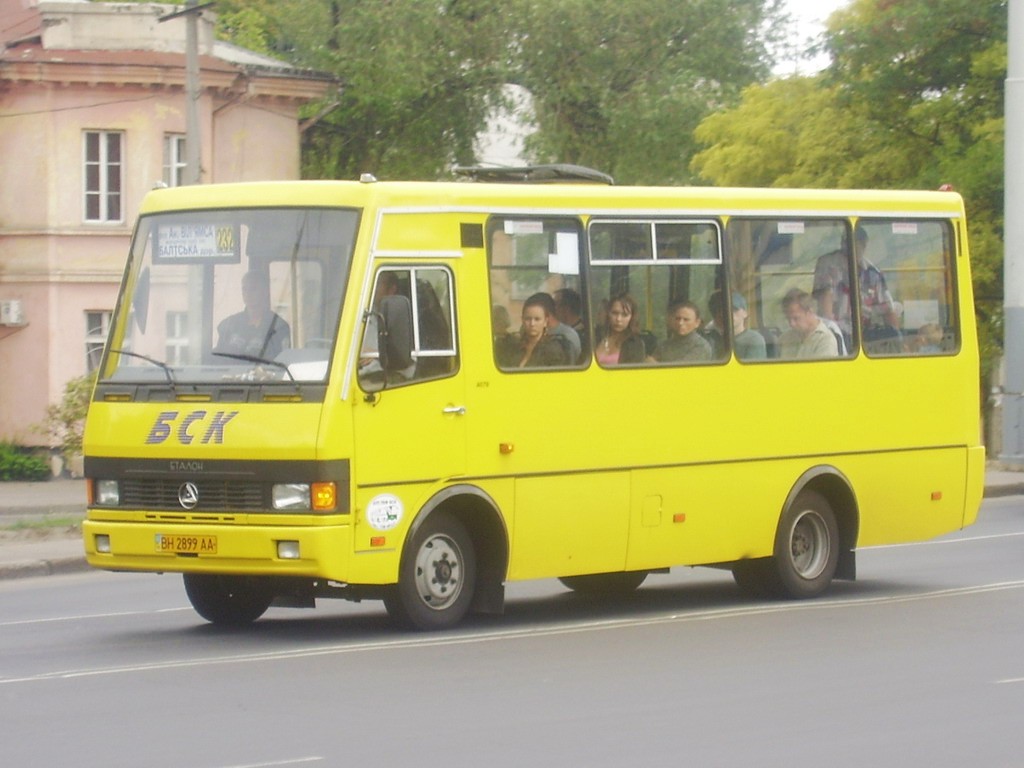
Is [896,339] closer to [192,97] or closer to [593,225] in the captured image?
[593,225]

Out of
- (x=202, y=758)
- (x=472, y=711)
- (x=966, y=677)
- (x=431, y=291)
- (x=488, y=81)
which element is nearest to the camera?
(x=202, y=758)

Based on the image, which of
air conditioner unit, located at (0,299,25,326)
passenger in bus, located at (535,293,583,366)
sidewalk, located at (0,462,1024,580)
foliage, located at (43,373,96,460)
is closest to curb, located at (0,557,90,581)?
sidewalk, located at (0,462,1024,580)

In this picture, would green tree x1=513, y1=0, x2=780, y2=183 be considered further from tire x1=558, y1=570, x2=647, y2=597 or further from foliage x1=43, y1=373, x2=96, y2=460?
tire x1=558, y1=570, x2=647, y2=597

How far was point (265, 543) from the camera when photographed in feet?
38.3

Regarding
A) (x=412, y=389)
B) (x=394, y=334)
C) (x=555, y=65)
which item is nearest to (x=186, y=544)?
(x=412, y=389)

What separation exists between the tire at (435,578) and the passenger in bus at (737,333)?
2606 millimetres

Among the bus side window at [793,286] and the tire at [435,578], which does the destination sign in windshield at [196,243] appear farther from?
the bus side window at [793,286]

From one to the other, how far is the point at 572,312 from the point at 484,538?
1.61 m

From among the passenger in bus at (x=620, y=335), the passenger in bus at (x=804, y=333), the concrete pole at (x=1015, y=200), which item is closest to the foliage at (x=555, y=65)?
the concrete pole at (x=1015, y=200)

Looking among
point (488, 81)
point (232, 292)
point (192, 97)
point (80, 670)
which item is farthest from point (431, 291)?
point (488, 81)

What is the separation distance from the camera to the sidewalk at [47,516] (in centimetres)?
1906

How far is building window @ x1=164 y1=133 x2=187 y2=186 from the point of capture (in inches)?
1534

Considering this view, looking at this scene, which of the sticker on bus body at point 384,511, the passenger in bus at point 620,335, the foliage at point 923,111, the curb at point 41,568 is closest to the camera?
the sticker on bus body at point 384,511

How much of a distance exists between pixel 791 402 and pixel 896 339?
53.5 inches
